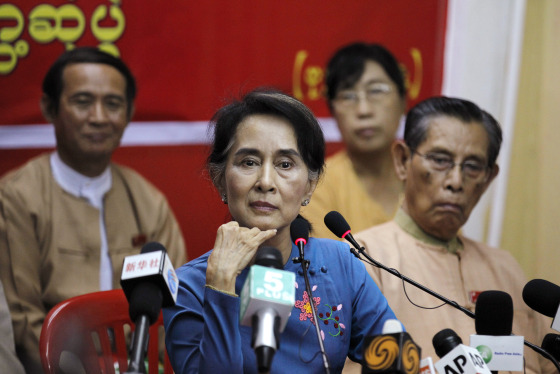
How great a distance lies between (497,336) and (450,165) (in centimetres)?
126

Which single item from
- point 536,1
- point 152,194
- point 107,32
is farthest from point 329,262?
point 536,1

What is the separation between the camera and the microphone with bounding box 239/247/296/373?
1.38 m

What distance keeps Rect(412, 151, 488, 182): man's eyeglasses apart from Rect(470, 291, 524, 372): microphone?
3.93 feet

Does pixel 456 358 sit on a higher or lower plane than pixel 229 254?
lower

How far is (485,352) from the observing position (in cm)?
186

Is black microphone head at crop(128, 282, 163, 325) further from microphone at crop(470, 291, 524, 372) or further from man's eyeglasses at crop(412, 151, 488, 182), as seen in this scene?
man's eyeglasses at crop(412, 151, 488, 182)

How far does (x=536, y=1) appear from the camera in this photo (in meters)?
3.90

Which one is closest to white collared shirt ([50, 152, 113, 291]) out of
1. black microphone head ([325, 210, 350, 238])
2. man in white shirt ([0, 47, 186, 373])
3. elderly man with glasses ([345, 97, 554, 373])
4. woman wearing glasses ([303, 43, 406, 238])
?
man in white shirt ([0, 47, 186, 373])

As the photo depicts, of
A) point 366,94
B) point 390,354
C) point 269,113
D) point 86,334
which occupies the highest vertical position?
point 269,113

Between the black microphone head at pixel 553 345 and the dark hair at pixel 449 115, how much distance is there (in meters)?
1.23

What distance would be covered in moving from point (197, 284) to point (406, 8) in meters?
2.69

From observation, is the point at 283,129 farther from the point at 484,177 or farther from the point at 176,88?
the point at 176,88

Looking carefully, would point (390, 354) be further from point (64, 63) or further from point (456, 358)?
point (64, 63)

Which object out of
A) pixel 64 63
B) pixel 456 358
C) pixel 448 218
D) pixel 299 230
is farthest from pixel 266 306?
pixel 64 63
